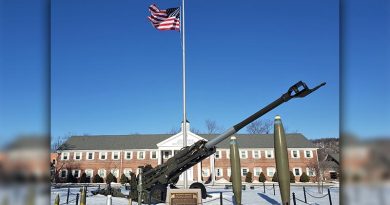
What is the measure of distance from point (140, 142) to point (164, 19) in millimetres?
40349

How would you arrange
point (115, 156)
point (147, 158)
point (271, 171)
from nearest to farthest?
1. point (271, 171)
2. point (147, 158)
3. point (115, 156)

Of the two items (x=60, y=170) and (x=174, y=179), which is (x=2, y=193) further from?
(x=60, y=170)

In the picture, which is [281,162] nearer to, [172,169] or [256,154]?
[172,169]

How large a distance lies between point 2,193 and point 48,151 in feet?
0.65

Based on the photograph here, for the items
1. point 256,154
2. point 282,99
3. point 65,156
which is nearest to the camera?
point 282,99

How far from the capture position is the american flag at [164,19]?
18.8 m

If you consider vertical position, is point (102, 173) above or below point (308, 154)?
below

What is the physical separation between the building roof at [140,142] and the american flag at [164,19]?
3827 cm

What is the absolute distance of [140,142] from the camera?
187 ft

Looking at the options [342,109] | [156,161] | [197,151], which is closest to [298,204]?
[197,151]

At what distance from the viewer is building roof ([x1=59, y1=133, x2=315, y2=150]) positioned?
56.1 m

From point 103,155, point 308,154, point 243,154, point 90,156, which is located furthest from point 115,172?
point 308,154

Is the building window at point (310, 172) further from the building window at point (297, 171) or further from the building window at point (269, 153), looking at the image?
the building window at point (269, 153)

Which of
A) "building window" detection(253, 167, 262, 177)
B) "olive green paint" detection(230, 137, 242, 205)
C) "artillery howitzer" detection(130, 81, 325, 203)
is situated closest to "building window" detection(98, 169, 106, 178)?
"building window" detection(253, 167, 262, 177)
